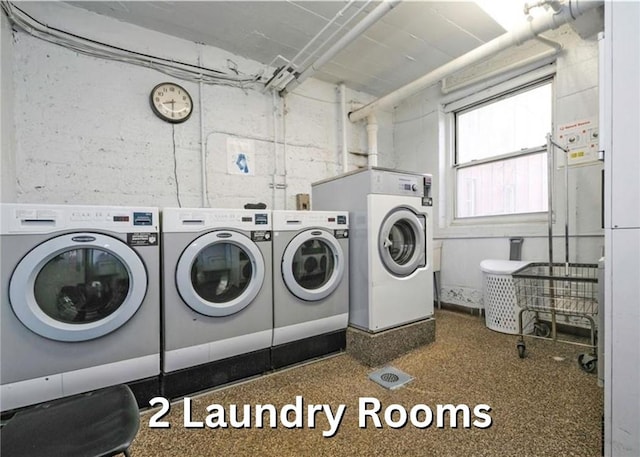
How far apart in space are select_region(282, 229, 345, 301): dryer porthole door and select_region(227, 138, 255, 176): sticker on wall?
1.20 meters

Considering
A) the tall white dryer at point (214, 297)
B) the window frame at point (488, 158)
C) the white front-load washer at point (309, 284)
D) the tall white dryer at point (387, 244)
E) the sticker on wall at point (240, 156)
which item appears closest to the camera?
the tall white dryer at point (214, 297)

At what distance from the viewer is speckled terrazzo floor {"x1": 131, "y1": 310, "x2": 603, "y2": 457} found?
1.25m

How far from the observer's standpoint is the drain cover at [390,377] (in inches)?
68.3

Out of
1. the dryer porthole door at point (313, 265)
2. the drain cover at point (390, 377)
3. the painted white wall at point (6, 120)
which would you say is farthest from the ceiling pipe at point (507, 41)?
Result: the painted white wall at point (6, 120)

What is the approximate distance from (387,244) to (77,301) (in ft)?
5.89

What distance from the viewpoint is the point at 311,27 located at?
2500 mm

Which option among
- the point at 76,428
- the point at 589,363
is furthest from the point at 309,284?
the point at 589,363

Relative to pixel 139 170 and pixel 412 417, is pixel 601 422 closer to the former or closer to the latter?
pixel 412 417

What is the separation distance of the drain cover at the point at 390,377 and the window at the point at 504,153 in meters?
2.03

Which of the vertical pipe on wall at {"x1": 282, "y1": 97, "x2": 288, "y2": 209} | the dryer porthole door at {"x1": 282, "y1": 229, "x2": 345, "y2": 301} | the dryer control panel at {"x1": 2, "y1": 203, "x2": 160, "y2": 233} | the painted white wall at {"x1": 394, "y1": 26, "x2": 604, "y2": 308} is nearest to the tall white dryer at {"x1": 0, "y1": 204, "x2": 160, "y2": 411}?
the dryer control panel at {"x1": 2, "y1": 203, "x2": 160, "y2": 233}

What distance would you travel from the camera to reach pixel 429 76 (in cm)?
282

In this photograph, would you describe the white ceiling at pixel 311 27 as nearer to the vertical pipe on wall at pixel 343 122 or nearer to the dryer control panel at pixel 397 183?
the vertical pipe on wall at pixel 343 122

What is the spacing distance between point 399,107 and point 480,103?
103cm

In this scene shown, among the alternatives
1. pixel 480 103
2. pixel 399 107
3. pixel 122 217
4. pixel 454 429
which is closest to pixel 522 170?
pixel 480 103
